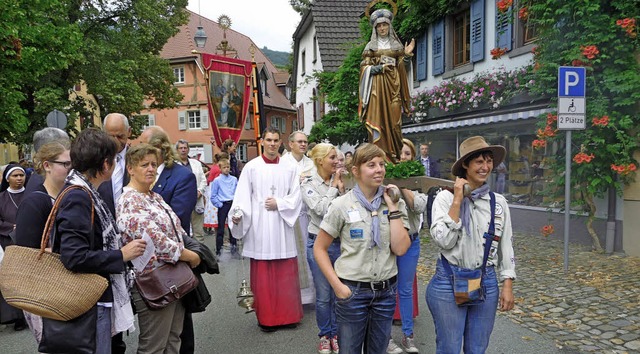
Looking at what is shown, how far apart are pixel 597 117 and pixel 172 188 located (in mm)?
6903

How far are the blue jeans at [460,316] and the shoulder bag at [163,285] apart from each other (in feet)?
5.08

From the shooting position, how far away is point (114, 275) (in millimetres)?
2885

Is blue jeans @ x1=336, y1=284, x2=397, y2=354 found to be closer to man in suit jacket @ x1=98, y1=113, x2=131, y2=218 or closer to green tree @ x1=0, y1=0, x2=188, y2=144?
man in suit jacket @ x1=98, y1=113, x2=131, y2=218

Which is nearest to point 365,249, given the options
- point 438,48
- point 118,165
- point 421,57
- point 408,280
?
point 408,280

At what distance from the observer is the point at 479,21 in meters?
12.6

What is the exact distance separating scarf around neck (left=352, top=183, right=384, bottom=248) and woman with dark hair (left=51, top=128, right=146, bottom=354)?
50.2 inches

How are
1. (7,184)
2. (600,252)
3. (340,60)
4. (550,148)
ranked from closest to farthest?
(7,184) → (600,252) → (550,148) → (340,60)

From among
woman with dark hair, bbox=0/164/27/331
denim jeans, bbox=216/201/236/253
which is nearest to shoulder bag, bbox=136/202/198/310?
woman with dark hair, bbox=0/164/27/331

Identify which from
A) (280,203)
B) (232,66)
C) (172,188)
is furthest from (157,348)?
(232,66)

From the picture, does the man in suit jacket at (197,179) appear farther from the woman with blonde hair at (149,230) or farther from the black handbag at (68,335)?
the black handbag at (68,335)

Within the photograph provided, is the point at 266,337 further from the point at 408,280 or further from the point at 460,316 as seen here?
the point at 460,316

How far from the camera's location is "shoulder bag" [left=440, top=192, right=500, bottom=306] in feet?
9.67

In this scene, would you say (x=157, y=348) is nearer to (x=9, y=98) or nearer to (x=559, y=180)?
(x=559, y=180)

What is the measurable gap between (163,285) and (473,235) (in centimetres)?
189
